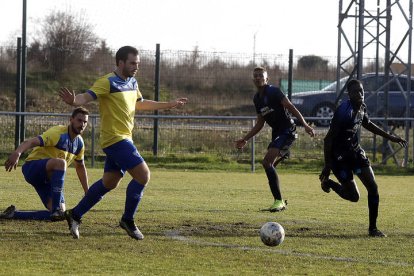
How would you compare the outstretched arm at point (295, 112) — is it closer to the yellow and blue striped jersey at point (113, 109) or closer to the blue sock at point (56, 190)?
the blue sock at point (56, 190)

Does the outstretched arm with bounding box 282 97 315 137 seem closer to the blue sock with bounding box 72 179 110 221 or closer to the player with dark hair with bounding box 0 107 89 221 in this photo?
the player with dark hair with bounding box 0 107 89 221

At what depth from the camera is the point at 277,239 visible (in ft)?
28.6

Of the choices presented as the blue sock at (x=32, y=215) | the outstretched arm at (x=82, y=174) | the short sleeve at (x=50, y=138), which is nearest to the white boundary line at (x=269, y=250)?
the outstretched arm at (x=82, y=174)

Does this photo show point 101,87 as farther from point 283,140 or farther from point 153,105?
point 283,140

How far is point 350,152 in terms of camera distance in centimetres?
1014

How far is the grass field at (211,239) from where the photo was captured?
25.0 ft

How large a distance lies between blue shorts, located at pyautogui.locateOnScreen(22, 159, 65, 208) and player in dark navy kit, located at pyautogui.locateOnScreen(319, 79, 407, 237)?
3.12 metres

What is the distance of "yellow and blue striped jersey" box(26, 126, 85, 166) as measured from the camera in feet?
34.3

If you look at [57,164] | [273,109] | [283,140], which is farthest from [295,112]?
[57,164]

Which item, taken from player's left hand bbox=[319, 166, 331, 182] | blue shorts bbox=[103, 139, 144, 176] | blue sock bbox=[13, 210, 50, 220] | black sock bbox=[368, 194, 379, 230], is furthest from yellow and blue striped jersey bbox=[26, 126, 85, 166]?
black sock bbox=[368, 194, 379, 230]

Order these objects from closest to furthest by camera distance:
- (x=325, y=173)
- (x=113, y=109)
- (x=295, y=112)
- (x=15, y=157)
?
(x=113, y=109)
(x=15, y=157)
(x=325, y=173)
(x=295, y=112)

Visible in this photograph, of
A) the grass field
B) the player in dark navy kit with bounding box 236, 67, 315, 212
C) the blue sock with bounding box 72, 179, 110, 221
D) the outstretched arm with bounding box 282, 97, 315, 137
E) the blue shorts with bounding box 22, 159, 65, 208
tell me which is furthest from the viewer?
the player in dark navy kit with bounding box 236, 67, 315, 212

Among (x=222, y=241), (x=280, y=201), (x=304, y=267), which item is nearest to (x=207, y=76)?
(x=280, y=201)

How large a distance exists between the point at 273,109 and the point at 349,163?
284 centimetres
